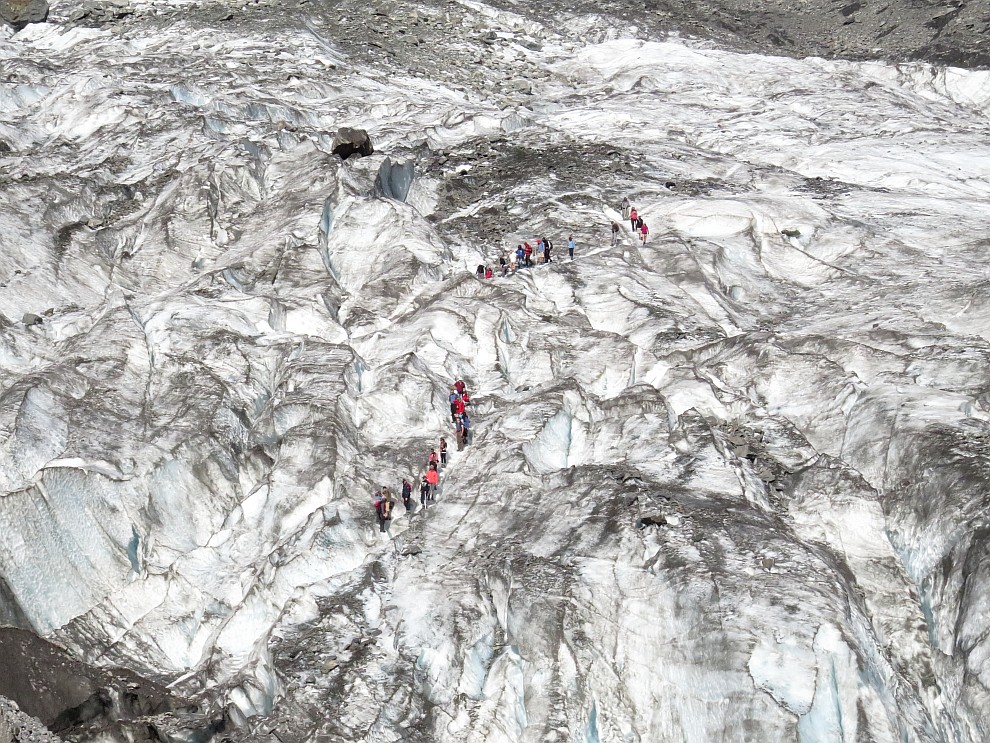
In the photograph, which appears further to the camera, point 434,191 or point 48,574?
point 434,191

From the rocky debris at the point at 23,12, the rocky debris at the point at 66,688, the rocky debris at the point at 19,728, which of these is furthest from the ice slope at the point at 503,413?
the rocky debris at the point at 23,12

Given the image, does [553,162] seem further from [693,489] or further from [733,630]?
[733,630]

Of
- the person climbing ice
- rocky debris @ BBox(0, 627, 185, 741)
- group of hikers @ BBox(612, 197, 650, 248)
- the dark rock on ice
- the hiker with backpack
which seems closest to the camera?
rocky debris @ BBox(0, 627, 185, 741)

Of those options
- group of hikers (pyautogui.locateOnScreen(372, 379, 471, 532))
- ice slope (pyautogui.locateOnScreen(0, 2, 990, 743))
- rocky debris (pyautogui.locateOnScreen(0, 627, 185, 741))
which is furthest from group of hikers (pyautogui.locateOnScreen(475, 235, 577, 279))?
rocky debris (pyautogui.locateOnScreen(0, 627, 185, 741))

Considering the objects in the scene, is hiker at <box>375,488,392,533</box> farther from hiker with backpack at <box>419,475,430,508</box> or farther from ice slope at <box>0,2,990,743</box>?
hiker with backpack at <box>419,475,430,508</box>

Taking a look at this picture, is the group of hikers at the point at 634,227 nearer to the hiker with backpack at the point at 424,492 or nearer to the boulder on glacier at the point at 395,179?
the boulder on glacier at the point at 395,179

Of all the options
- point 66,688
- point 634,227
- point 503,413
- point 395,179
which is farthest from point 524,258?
point 66,688

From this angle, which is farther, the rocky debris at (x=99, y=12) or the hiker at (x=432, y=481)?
the rocky debris at (x=99, y=12)

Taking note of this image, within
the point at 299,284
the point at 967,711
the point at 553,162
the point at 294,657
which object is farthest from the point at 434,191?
the point at 967,711
